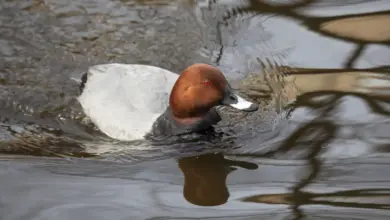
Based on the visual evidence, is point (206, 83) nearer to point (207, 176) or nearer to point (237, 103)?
point (237, 103)

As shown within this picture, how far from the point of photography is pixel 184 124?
14.4ft

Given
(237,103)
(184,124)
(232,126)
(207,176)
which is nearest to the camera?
(207,176)

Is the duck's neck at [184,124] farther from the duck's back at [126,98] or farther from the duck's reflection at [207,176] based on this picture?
the duck's reflection at [207,176]

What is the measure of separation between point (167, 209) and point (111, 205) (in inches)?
10.1

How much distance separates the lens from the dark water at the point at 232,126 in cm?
353

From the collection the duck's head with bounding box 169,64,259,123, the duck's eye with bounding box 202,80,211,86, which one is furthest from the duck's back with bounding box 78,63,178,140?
the duck's eye with bounding box 202,80,211,86

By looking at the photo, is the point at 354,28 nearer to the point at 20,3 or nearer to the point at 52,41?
the point at 52,41

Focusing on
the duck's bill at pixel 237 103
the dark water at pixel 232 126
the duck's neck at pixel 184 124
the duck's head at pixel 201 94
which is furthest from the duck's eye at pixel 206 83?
the dark water at pixel 232 126

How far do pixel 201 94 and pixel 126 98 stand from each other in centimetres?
48

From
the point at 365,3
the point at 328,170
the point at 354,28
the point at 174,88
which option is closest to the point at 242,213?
the point at 328,170

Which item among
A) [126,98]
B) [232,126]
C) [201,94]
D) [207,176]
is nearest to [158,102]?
[126,98]

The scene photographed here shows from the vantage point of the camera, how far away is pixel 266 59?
517cm

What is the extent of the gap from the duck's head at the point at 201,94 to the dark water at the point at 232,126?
0.75 ft

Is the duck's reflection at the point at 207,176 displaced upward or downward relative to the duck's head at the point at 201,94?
downward
